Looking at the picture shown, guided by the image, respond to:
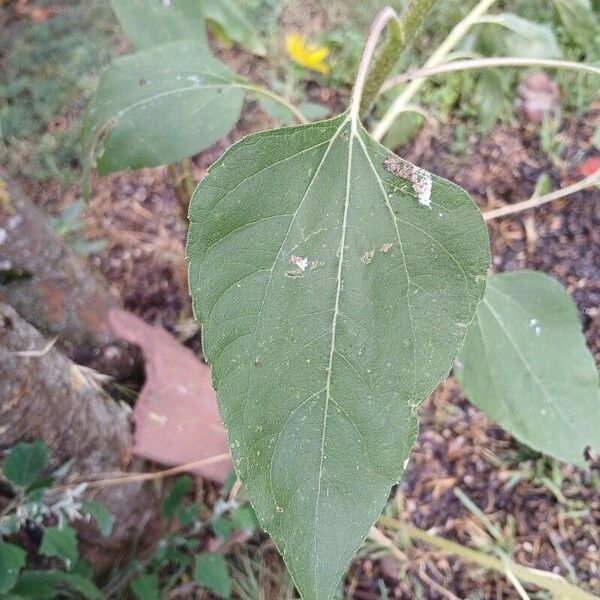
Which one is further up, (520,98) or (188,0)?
(188,0)

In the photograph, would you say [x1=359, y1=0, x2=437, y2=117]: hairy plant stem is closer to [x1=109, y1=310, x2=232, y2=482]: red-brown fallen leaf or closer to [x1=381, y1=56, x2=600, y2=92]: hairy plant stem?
[x1=381, y1=56, x2=600, y2=92]: hairy plant stem

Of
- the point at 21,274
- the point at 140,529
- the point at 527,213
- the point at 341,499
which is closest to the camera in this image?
the point at 341,499

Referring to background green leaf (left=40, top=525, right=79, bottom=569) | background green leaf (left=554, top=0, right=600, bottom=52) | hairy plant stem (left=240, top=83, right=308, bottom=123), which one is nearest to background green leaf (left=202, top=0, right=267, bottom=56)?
hairy plant stem (left=240, top=83, right=308, bottom=123)

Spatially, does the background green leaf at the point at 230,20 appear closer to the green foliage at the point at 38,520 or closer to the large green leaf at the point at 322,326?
the large green leaf at the point at 322,326

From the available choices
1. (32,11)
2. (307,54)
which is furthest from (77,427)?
(32,11)

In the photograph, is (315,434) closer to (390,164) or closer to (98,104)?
(390,164)

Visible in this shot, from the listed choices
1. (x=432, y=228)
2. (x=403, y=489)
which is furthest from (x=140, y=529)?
(x=432, y=228)
